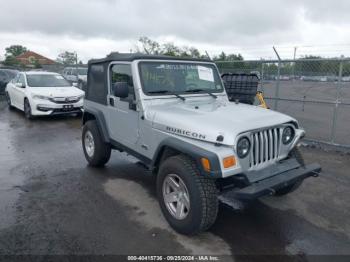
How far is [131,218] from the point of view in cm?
387

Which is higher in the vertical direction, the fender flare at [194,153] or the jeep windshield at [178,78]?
the jeep windshield at [178,78]

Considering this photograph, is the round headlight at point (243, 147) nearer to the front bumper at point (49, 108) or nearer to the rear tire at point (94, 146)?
the rear tire at point (94, 146)

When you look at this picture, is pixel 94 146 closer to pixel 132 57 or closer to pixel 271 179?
pixel 132 57

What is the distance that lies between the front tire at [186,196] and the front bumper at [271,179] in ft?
0.66

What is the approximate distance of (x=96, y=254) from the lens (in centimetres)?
312

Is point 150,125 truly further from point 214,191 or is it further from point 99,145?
point 99,145

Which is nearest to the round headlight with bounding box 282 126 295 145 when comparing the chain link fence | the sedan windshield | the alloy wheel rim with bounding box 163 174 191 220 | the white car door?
the alloy wheel rim with bounding box 163 174 191 220

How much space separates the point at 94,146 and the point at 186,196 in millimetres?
2669

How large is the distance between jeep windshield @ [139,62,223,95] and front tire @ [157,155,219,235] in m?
1.25

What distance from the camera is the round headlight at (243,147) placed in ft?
10.3

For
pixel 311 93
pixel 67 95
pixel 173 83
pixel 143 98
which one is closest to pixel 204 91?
pixel 173 83

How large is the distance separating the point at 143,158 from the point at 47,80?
27.3 ft

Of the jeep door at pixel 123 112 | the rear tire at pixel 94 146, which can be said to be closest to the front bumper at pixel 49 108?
the rear tire at pixel 94 146

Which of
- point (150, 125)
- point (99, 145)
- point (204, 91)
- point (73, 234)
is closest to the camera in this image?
point (73, 234)
